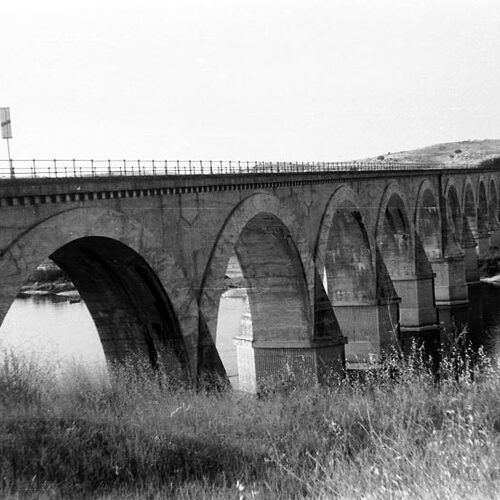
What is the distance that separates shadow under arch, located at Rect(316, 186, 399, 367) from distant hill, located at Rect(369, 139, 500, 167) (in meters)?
104

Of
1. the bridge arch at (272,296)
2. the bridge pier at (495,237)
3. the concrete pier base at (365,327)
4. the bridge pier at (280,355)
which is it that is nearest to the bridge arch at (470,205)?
the bridge pier at (495,237)

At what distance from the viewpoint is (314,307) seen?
34500 millimetres

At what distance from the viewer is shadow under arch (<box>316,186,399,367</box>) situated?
4219cm

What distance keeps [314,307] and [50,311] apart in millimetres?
28026

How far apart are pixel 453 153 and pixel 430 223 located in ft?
352

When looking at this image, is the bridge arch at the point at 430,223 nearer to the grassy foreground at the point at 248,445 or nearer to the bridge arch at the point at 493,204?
the bridge arch at the point at 493,204

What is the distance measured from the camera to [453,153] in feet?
530

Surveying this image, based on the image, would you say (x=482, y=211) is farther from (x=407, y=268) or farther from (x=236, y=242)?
(x=236, y=242)

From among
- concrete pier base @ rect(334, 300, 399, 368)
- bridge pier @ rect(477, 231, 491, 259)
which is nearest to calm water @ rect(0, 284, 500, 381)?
concrete pier base @ rect(334, 300, 399, 368)

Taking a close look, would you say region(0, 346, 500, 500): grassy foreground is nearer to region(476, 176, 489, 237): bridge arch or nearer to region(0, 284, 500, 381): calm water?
region(0, 284, 500, 381): calm water

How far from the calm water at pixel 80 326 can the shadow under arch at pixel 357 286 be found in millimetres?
6292

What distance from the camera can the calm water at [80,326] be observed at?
1586 inches

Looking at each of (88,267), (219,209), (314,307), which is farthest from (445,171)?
(88,267)

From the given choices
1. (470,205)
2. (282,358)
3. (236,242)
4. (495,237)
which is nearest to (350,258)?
(282,358)
